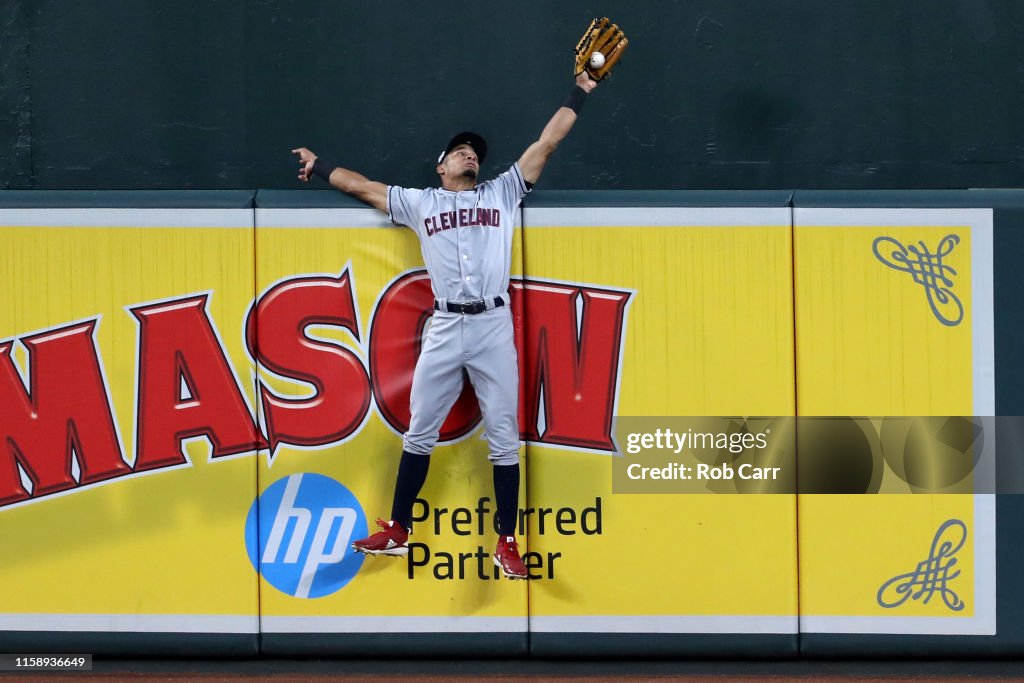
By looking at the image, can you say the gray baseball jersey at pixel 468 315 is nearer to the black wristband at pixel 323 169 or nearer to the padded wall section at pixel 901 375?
the black wristband at pixel 323 169

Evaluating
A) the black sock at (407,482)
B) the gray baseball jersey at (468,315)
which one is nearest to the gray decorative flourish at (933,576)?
the gray baseball jersey at (468,315)

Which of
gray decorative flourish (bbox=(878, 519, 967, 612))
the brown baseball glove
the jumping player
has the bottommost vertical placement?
gray decorative flourish (bbox=(878, 519, 967, 612))

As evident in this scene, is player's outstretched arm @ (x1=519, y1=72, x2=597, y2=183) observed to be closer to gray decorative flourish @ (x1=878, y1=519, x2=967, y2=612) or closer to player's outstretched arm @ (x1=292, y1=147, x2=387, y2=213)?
player's outstretched arm @ (x1=292, y1=147, x2=387, y2=213)

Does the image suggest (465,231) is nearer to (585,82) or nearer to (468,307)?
(468,307)

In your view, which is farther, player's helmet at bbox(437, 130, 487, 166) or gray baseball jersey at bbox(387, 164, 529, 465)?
player's helmet at bbox(437, 130, 487, 166)

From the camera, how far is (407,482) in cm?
478

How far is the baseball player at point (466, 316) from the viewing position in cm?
470

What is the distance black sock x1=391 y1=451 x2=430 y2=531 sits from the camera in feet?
15.7

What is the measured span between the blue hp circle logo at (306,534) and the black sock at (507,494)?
0.62 m

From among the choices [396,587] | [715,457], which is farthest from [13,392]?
[715,457]

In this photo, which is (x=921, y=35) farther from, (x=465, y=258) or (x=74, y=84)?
(x=74, y=84)

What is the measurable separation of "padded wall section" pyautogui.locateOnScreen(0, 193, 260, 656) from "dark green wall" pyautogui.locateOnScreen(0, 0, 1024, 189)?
1696 mm

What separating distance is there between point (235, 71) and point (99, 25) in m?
0.82

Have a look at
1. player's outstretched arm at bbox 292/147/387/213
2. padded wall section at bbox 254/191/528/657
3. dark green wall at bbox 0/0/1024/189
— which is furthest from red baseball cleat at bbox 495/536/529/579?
dark green wall at bbox 0/0/1024/189
